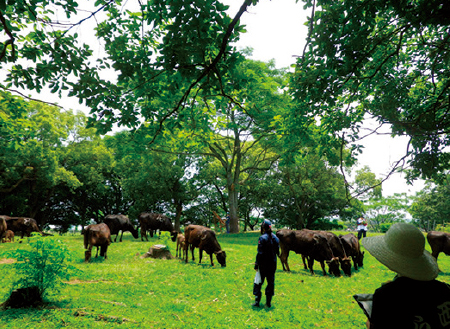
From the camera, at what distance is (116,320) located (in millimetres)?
5469

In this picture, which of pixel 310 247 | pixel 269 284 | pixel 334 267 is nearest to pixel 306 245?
pixel 310 247

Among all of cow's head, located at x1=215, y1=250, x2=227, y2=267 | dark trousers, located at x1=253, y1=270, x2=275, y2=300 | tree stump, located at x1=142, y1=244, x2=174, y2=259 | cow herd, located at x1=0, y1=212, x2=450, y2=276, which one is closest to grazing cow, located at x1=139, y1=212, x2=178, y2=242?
tree stump, located at x1=142, y1=244, x2=174, y2=259

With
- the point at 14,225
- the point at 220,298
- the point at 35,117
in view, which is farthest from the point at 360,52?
the point at 35,117

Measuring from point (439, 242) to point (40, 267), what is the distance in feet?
50.9

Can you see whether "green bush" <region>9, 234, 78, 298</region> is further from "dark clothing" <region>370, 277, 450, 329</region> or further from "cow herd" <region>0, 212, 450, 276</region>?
"dark clothing" <region>370, 277, 450, 329</region>

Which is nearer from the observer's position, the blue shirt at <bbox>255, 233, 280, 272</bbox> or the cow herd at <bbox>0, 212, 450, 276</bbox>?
the blue shirt at <bbox>255, 233, 280, 272</bbox>

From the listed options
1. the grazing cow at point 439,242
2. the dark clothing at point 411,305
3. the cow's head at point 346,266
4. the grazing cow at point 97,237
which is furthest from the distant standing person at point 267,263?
the grazing cow at point 439,242

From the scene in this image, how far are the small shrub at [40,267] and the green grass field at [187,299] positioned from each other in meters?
0.30

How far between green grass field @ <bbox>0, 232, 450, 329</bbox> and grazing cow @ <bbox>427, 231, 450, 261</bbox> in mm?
917

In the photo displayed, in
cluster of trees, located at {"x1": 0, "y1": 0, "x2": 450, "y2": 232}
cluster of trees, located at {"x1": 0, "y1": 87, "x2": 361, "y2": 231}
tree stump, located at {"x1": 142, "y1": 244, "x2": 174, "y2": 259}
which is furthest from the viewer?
cluster of trees, located at {"x1": 0, "y1": 87, "x2": 361, "y2": 231}

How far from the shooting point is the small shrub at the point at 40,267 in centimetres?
571

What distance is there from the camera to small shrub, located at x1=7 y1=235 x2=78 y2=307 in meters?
5.71

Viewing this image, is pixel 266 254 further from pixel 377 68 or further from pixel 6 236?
pixel 6 236

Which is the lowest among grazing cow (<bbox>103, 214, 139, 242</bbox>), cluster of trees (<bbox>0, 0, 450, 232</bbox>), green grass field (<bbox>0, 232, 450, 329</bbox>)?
green grass field (<bbox>0, 232, 450, 329</bbox>)
